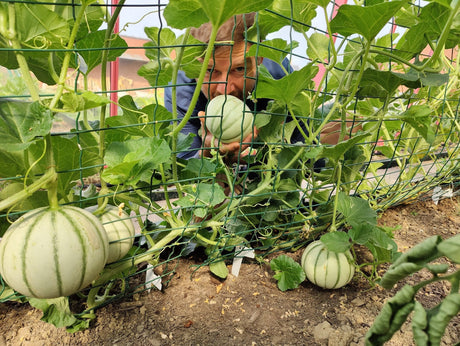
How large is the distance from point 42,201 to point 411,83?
33.9 inches

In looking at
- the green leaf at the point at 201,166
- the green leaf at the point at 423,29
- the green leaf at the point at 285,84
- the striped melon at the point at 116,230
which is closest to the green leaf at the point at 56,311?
the striped melon at the point at 116,230

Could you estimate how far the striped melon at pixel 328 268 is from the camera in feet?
2.73

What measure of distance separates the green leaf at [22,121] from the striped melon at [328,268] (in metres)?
0.67

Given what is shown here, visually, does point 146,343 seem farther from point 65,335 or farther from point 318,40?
point 318,40

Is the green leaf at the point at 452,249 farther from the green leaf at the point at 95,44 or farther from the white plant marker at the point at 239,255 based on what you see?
the white plant marker at the point at 239,255

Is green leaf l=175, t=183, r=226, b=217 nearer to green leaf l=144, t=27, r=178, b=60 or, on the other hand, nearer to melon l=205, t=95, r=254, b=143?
melon l=205, t=95, r=254, b=143

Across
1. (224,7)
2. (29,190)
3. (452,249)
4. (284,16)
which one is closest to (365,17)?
(284,16)

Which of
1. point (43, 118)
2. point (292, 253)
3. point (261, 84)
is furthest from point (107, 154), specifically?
point (292, 253)

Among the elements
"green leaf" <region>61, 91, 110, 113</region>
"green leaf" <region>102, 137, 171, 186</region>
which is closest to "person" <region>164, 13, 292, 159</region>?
"green leaf" <region>102, 137, 171, 186</region>

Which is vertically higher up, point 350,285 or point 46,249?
point 46,249

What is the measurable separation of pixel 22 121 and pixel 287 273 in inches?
27.2

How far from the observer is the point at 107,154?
1.97 ft

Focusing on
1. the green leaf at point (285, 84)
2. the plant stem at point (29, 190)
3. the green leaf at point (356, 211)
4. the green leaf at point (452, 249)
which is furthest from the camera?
the green leaf at point (356, 211)

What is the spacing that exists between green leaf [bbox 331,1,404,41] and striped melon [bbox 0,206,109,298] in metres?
0.58
